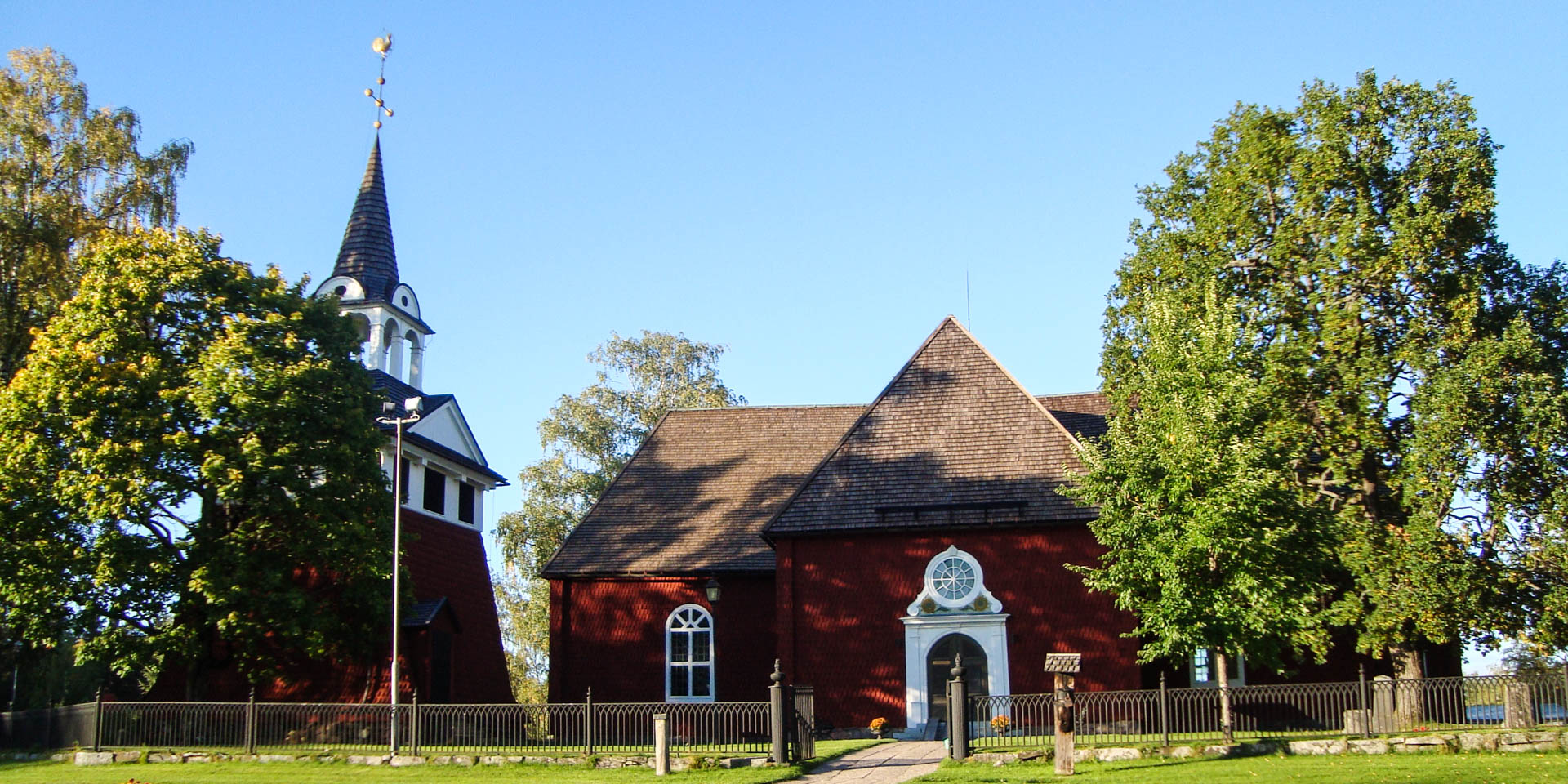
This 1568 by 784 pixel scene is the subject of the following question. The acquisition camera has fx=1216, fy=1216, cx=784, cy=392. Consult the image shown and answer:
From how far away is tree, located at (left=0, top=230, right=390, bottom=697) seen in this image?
75.5 feet

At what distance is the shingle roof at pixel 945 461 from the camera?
86.2 ft

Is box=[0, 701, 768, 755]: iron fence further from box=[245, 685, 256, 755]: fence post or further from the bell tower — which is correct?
the bell tower

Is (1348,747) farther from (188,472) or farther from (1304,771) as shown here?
(188,472)

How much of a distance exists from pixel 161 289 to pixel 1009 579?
18.6m

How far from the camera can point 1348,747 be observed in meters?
19.0

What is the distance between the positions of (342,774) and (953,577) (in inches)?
506

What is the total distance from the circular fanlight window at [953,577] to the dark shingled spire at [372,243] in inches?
689

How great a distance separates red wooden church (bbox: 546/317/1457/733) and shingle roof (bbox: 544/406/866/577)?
0.07 m

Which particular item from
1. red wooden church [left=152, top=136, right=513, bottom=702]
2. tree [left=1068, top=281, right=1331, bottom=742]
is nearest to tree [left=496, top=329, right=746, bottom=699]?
red wooden church [left=152, top=136, right=513, bottom=702]

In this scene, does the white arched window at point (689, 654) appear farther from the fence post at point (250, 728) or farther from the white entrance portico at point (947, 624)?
the fence post at point (250, 728)

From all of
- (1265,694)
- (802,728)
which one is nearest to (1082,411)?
(1265,694)

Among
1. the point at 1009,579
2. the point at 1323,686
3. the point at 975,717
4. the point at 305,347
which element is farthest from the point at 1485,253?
the point at 305,347

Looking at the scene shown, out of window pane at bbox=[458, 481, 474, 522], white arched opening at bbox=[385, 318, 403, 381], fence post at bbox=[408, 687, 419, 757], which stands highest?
white arched opening at bbox=[385, 318, 403, 381]

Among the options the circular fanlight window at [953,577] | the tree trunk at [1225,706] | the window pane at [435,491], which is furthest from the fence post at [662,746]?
the window pane at [435,491]
